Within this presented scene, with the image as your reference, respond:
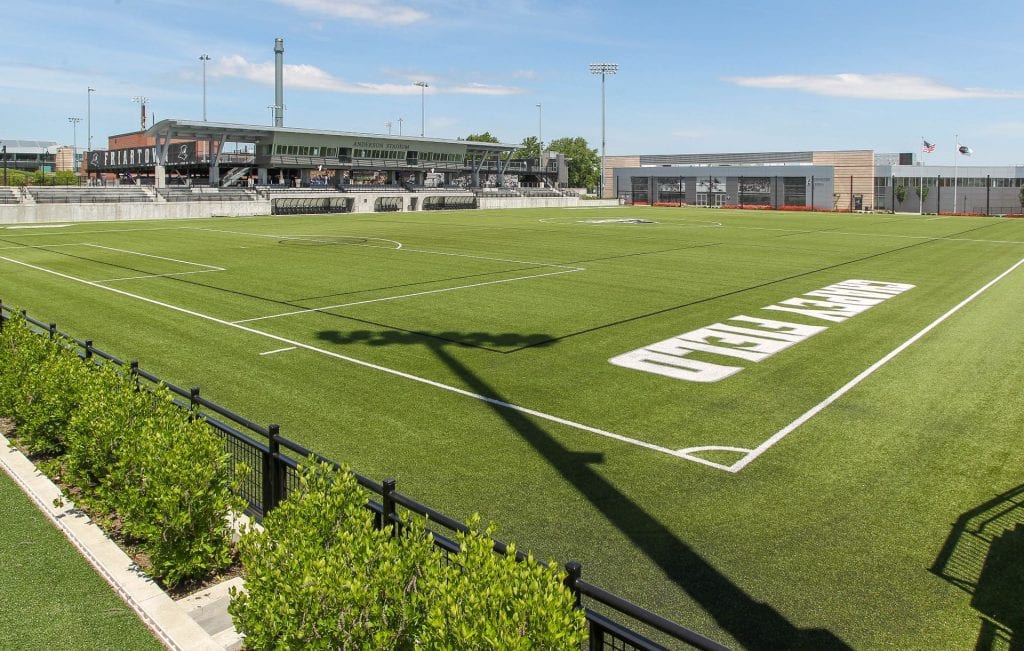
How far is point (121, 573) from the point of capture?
6977 millimetres

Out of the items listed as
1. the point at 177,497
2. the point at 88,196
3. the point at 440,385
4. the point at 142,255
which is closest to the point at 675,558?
the point at 177,497

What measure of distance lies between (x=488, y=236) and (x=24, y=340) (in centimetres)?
3811

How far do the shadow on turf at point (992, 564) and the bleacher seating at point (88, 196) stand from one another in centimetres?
6591

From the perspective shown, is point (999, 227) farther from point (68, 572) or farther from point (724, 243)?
point (68, 572)

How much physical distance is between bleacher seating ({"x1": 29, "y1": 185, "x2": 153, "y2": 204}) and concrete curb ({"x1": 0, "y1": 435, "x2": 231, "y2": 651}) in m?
60.6

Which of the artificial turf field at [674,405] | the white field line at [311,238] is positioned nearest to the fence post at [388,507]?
the artificial turf field at [674,405]

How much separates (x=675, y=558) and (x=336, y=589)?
13.1ft

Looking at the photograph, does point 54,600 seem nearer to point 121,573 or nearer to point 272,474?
point 121,573

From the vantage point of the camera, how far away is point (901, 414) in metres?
12.5

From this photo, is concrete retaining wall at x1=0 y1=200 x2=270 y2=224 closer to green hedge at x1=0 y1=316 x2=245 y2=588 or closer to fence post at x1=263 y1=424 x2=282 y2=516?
green hedge at x1=0 y1=316 x2=245 y2=588

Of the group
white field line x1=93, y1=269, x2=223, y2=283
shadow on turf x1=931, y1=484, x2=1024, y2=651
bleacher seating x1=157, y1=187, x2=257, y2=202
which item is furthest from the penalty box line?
bleacher seating x1=157, y1=187, x2=257, y2=202

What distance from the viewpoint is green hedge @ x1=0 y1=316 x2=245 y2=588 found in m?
6.78

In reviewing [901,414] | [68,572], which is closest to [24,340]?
[68,572]

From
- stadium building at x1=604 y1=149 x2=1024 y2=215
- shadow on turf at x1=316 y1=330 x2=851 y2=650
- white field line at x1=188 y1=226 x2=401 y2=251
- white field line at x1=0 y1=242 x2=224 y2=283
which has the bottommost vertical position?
shadow on turf at x1=316 y1=330 x2=851 y2=650
